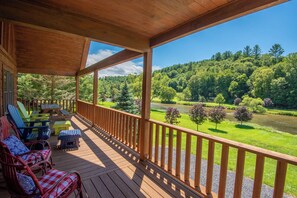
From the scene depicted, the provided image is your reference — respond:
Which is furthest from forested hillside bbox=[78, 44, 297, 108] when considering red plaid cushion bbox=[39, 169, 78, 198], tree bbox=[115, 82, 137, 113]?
red plaid cushion bbox=[39, 169, 78, 198]

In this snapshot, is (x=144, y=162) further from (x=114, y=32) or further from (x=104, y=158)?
(x=114, y=32)

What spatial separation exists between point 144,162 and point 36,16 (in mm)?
3124

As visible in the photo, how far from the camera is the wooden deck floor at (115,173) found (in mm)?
2385

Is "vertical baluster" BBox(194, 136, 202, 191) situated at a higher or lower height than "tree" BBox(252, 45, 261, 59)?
lower

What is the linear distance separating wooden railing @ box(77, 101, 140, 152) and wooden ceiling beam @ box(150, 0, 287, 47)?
2123mm

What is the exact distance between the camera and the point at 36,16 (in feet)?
7.09

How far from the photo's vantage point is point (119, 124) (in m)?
4.63

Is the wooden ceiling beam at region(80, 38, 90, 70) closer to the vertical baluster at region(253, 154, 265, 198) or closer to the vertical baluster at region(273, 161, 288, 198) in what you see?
the vertical baluster at region(253, 154, 265, 198)

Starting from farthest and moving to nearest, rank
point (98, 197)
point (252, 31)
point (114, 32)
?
point (252, 31), point (114, 32), point (98, 197)

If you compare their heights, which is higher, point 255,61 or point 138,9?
point 255,61

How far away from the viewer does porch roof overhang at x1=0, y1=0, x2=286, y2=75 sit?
6.60 feet

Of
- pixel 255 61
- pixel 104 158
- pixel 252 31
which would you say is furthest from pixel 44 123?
pixel 252 31

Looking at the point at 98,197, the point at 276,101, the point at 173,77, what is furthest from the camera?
the point at 173,77

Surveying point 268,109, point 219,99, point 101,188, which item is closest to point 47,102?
point 101,188
